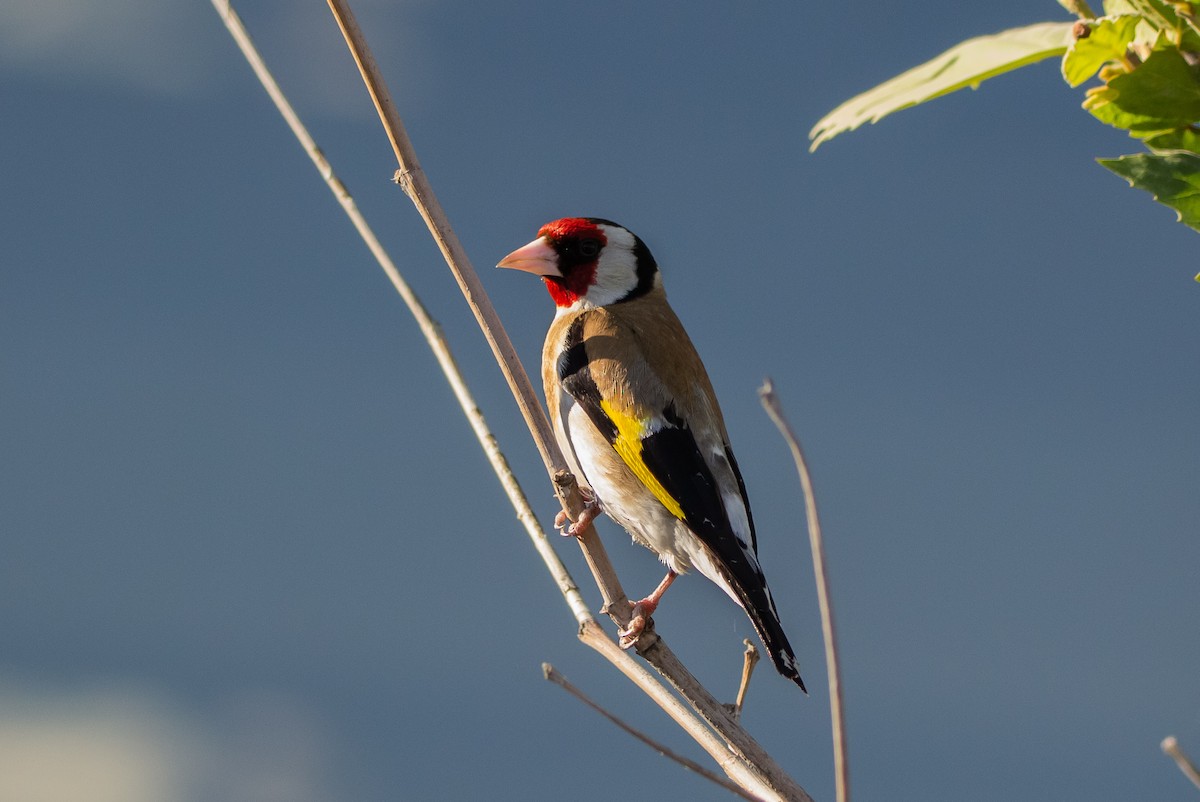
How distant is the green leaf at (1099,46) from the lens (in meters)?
0.83

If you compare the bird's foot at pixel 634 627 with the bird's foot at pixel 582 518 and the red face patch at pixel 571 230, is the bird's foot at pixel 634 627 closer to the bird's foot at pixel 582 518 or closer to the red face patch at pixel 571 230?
the bird's foot at pixel 582 518

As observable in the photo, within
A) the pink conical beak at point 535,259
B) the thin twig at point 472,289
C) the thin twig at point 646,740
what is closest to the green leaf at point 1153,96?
the thin twig at point 646,740

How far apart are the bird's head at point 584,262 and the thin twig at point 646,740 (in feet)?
6.98

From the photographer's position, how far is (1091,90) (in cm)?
85

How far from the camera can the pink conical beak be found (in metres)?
3.01

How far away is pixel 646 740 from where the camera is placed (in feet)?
3.26

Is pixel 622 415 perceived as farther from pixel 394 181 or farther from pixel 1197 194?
pixel 1197 194

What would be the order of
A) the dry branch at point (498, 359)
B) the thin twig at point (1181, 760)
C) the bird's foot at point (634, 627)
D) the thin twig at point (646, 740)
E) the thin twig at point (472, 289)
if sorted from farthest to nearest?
1. the bird's foot at point (634, 627)
2. the thin twig at point (472, 289)
3. the dry branch at point (498, 359)
4. the thin twig at point (646, 740)
5. the thin twig at point (1181, 760)

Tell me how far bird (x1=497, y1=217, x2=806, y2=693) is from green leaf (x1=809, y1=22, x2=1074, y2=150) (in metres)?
1.57

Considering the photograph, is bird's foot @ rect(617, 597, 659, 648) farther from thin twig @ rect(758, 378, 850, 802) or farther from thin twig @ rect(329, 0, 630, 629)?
thin twig @ rect(758, 378, 850, 802)

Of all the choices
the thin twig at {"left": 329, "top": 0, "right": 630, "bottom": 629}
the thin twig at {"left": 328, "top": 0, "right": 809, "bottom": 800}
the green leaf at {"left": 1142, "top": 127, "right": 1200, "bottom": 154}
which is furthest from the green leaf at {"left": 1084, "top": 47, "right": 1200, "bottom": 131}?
the thin twig at {"left": 329, "top": 0, "right": 630, "bottom": 629}

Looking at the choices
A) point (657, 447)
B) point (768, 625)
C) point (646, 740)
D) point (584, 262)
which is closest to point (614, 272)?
point (584, 262)

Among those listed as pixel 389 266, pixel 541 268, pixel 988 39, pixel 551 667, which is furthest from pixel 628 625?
pixel 541 268

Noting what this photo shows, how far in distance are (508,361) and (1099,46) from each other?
1087mm
